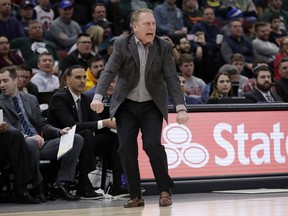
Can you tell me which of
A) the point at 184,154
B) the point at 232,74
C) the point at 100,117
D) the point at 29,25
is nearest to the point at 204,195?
the point at 184,154

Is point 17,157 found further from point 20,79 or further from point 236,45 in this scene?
point 236,45

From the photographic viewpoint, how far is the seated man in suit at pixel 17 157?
10375mm

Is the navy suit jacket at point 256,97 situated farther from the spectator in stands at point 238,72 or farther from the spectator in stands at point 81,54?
the spectator in stands at point 81,54

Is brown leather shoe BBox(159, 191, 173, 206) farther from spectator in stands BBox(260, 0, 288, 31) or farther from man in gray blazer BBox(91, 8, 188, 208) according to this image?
spectator in stands BBox(260, 0, 288, 31)

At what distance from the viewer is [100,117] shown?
37.9 feet

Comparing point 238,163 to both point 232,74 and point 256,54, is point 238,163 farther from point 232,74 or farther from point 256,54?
point 256,54

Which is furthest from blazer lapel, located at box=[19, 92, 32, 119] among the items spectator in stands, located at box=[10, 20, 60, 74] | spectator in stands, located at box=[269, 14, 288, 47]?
spectator in stands, located at box=[269, 14, 288, 47]

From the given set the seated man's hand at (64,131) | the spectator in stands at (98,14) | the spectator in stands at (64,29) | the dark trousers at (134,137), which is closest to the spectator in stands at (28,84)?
the seated man's hand at (64,131)

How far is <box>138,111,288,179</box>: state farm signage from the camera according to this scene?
11.5m

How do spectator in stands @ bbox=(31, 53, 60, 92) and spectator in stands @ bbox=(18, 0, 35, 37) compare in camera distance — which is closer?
spectator in stands @ bbox=(31, 53, 60, 92)

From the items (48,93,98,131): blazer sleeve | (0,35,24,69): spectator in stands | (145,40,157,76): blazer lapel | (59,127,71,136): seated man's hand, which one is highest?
(145,40,157,76): blazer lapel

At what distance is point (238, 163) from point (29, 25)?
5.53 meters

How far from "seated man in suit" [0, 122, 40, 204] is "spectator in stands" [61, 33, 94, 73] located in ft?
14.8

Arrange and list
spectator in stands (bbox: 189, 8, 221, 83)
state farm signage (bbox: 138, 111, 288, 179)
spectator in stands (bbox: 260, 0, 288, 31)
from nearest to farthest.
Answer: state farm signage (bbox: 138, 111, 288, 179) → spectator in stands (bbox: 189, 8, 221, 83) → spectator in stands (bbox: 260, 0, 288, 31)
